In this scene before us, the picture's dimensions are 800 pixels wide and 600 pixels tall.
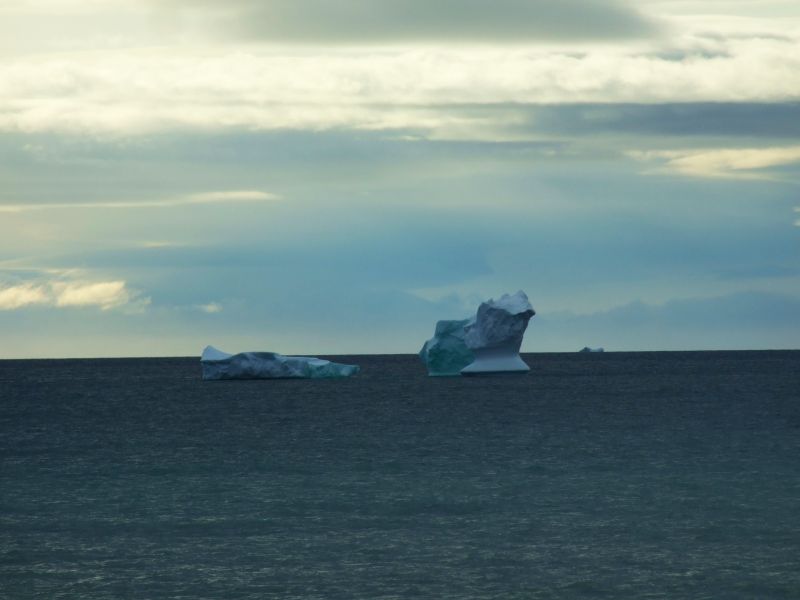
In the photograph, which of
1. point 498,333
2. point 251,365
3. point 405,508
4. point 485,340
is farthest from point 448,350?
point 405,508

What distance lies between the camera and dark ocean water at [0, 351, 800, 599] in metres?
17.2

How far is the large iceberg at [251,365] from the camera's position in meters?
92.6

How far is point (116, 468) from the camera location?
3447 centimetres

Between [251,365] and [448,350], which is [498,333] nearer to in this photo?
[448,350]

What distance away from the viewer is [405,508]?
24516 mm

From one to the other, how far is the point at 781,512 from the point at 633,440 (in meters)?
18.9

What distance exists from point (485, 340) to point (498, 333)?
1637mm

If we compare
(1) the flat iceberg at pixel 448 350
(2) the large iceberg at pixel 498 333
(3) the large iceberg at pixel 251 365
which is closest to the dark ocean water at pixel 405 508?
(2) the large iceberg at pixel 498 333

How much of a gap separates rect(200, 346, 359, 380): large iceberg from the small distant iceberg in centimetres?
1361

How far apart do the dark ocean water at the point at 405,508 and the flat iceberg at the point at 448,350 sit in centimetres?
2433

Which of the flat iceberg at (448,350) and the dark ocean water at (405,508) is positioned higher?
the flat iceberg at (448,350)

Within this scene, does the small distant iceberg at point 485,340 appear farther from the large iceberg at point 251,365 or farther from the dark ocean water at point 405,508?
the dark ocean water at point 405,508

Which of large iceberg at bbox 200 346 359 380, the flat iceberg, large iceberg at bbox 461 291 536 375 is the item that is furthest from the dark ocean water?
large iceberg at bbox 200 346 359 380

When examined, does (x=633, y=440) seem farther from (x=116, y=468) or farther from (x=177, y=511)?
(x=177, y=511)
